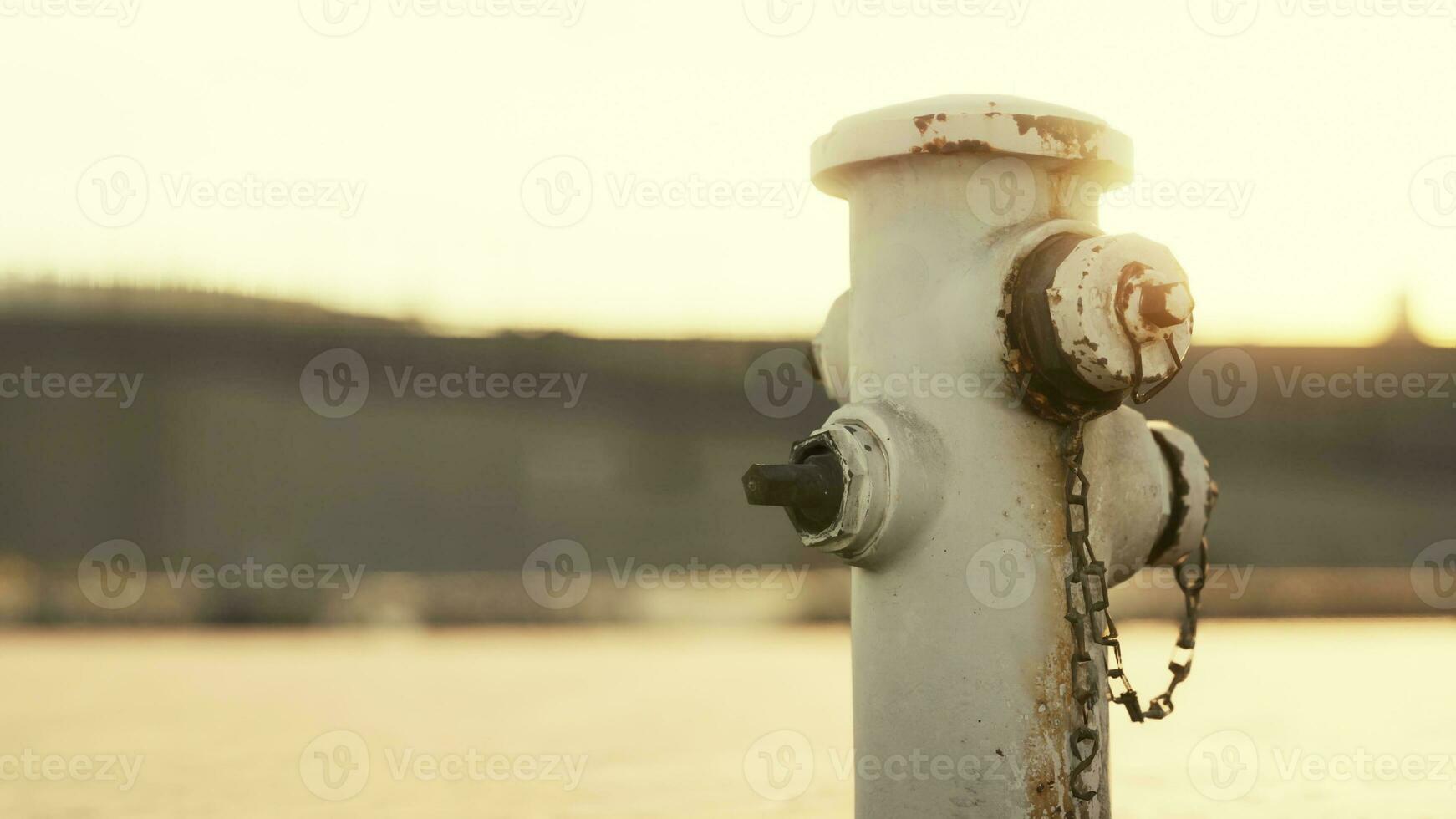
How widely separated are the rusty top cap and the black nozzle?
508mm

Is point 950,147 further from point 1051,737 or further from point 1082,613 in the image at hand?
point 1051,737

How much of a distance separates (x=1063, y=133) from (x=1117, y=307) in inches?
13.1

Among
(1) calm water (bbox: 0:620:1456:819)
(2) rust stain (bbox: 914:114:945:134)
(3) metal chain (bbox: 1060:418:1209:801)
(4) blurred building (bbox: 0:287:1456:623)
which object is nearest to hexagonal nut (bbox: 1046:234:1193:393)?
(3) metal chain (bbox: 1060:418:1209:801)

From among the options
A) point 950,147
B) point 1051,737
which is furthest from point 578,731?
point 950,147

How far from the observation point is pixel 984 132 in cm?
199

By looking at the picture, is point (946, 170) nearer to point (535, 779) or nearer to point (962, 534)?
point (962, 534)

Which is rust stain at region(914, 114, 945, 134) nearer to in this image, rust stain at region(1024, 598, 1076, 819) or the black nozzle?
the black nozzle

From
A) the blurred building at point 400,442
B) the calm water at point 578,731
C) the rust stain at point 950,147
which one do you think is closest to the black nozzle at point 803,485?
the rust stain at point 950,147

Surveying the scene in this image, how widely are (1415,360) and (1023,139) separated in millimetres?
10393

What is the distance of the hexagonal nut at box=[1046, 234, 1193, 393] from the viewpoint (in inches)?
72.7

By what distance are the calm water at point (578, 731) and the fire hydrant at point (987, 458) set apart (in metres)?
1.75

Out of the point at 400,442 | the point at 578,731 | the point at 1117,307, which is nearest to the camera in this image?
the point at 1117,307

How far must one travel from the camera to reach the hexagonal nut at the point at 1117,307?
185 centimetres

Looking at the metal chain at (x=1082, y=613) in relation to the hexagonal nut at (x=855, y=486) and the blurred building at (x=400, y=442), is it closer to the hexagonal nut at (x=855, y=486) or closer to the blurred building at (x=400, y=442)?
the hexagonal nut at (x=855, y=486)
